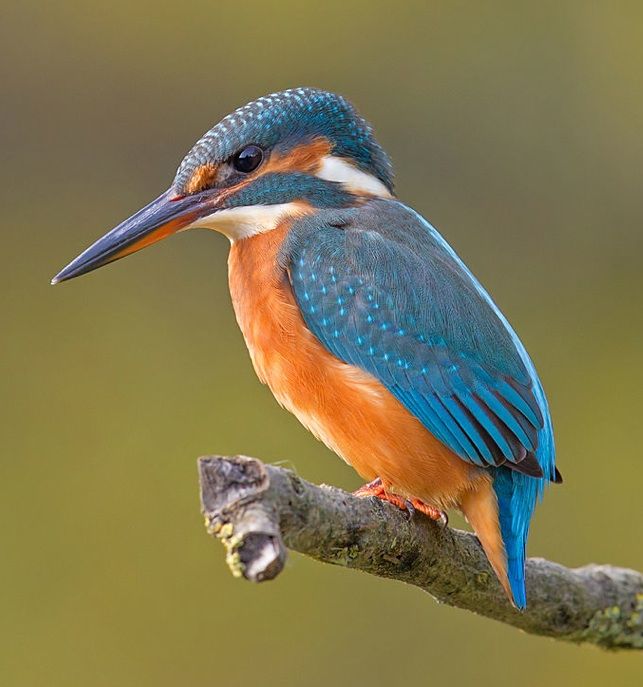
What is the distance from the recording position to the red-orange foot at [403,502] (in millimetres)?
2796

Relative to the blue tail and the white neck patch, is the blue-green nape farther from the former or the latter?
the blue tail

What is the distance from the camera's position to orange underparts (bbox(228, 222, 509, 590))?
Answer: 2850mm

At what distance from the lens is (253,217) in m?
3.10

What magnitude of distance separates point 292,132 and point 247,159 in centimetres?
14

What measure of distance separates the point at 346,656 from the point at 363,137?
1980 mm

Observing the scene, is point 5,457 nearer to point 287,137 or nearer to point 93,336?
point 93,336

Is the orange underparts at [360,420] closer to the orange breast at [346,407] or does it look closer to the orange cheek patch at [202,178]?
the orange breast at [346,407]

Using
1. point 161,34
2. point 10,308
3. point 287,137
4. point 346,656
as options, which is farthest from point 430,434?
point 161,34

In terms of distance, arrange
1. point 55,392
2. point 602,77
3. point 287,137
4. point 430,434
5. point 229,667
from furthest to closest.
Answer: point 602,77 → point 55,392 → point 229,667 → point 287,137 → point 430,434

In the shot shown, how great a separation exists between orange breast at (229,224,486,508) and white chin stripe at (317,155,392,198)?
303 millimetres

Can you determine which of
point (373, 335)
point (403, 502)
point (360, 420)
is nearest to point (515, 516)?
point (403, 502)

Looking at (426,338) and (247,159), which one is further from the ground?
(247,159)

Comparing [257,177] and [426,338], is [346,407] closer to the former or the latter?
[426,338]

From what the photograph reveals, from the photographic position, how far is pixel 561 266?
17.5 ft
